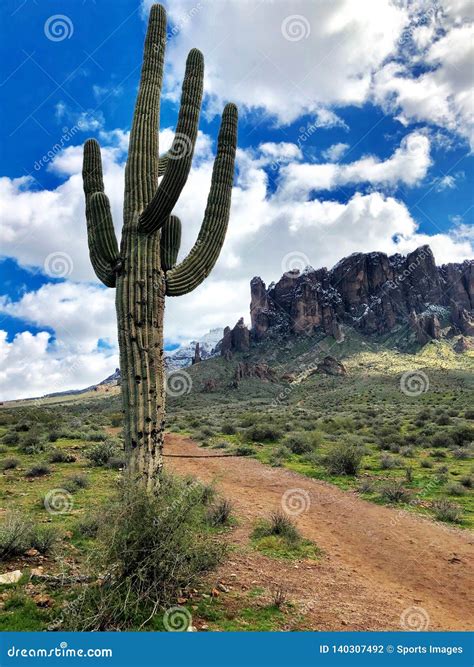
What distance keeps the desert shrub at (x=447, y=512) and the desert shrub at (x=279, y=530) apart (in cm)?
347

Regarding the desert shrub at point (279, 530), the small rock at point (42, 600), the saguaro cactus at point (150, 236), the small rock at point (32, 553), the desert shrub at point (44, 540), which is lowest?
the desert shrub at point (279, 530)

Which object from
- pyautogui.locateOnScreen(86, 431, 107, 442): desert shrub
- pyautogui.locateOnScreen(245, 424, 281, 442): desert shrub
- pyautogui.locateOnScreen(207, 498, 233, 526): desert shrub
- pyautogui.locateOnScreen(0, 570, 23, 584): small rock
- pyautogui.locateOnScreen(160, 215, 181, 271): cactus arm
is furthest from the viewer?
pyautogui.locateOnScreen(245, 424, 281, 442): desert shrub

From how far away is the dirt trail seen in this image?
529 cm

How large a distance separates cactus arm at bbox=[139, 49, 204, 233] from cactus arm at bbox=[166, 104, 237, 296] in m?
0.95

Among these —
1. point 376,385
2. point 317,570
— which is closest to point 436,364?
point 376,385

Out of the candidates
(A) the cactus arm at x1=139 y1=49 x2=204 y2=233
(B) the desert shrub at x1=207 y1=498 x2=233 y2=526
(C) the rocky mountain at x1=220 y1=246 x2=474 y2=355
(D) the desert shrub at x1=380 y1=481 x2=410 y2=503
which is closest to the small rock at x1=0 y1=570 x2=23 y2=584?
(B) the desert shrub at x1=207 y1=498 x2=233 y2=526

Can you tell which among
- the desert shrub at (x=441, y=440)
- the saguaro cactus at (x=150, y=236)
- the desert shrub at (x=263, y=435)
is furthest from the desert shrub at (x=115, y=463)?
the desert shrub at (x=441, y=440)

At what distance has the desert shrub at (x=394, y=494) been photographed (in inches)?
411

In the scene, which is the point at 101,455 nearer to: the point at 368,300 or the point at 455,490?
the point at 455,490

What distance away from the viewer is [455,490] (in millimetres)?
10938

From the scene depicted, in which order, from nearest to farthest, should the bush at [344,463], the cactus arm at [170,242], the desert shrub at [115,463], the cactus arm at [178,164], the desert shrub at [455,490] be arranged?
1. the cactus arm at [178,164]
2. the cactus arm at [170,242]
3. the desert shrub at [455,490]
4. the desert shrub at [115,463]
5. the bush at [344,463]

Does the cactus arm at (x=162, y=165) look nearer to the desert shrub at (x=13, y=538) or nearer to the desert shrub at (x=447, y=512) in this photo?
the desert shrub at (x=13, y=538)

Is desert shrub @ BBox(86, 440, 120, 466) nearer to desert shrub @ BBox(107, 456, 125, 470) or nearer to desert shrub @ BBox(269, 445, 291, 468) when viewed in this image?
desert shrub @ BBox(107, 456, 125, 470)

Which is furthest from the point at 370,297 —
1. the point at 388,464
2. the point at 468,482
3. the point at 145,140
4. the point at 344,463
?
the point at 145,140
